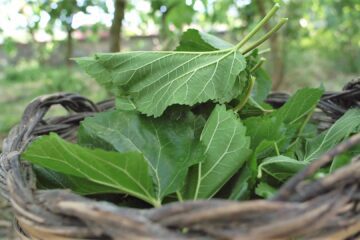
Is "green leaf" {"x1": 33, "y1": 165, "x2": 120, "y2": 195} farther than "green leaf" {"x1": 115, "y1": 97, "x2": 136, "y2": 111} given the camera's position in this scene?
No

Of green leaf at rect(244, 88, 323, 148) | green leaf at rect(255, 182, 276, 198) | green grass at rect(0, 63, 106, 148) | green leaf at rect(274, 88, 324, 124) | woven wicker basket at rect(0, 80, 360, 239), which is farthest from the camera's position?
green grass at rect(0, 63, 106, 148)

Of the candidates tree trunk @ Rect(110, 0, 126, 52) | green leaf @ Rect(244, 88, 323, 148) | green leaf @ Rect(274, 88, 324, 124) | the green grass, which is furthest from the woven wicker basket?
the green grass

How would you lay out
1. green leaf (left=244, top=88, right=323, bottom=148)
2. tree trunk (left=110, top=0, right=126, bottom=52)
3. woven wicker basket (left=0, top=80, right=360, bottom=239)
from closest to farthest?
woven wicker basket (left=0, top=80, right=360, bottom=239) < green leaf (left=244, top=88, right=323, bottom=148) < tree trunk (left=110, top=0, right=126, bottom=52)

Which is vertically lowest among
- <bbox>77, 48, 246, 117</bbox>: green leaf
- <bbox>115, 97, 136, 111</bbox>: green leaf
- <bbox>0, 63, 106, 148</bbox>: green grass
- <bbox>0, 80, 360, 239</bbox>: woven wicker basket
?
<bbox>0, 63, 106, 148</bbox>: green grass

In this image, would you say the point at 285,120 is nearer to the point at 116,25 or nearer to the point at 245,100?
the point at 245,100

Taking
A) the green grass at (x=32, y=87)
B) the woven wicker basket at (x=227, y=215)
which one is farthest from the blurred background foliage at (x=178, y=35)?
the woven wicker basket at (x=227, y=215)

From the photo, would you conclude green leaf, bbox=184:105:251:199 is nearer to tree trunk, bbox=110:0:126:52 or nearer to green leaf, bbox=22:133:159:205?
green leaf, bbox=22:133:159:205

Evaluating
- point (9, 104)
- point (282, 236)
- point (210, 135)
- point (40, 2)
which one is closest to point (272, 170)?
point (210, 135)
